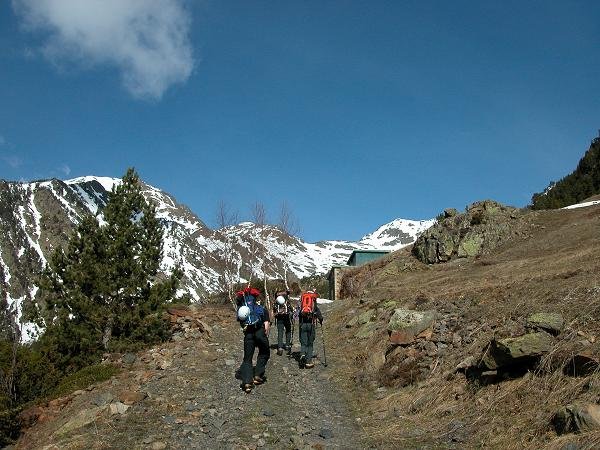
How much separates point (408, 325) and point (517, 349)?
5461 mm

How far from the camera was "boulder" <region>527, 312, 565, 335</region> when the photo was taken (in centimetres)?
988

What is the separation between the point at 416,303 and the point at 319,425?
977cm

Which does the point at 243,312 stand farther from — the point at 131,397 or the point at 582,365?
the point at 582,365

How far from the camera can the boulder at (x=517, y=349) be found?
9.23 m

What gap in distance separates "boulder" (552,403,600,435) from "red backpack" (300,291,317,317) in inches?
360

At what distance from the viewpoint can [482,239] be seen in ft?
119

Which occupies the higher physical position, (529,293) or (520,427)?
(529,293)

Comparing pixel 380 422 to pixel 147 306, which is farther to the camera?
pixel 147 306

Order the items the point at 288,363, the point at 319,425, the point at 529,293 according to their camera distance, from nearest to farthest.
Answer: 1. the point at 319,425
2. the point at 529,293
3. the point at 288,363

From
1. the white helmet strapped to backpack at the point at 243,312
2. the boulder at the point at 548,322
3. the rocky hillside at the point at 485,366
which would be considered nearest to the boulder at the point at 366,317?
the rocky hillside at the point at 485,366

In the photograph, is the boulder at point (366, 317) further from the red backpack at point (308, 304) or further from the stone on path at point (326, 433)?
the stone on path at point (326, 433)

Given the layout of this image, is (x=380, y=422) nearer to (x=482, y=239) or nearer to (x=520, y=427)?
(x=520, y=427)

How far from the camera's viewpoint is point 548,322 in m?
10.1

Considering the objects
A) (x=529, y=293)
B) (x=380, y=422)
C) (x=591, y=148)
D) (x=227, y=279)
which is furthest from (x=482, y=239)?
(x=591, y=148)
